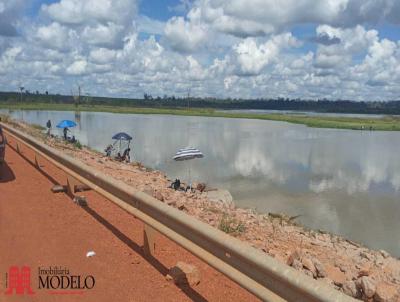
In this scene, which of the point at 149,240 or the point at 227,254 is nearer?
the point at 227,254

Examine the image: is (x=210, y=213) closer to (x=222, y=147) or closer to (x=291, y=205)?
(x=291, y=205)

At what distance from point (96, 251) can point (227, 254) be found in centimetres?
241

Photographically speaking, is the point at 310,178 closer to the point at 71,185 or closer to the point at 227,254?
the point at 71,185

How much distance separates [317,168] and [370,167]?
14.3ft

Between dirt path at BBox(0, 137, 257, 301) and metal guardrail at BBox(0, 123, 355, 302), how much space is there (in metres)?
0.51

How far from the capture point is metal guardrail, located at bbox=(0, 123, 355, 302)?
3.55 metres

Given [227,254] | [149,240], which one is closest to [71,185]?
[149,240]

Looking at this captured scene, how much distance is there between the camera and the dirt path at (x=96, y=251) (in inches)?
197

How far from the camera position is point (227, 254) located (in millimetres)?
4492

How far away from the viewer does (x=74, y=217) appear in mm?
7914

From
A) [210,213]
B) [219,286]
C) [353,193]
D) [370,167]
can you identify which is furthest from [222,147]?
[219,286]

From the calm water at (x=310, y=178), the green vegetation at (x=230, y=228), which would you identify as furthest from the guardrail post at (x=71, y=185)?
the calm water at (x=310, y=178)

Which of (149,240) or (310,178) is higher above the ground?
(149,240)

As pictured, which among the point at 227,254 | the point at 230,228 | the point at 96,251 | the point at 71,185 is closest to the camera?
the point at 227,254
